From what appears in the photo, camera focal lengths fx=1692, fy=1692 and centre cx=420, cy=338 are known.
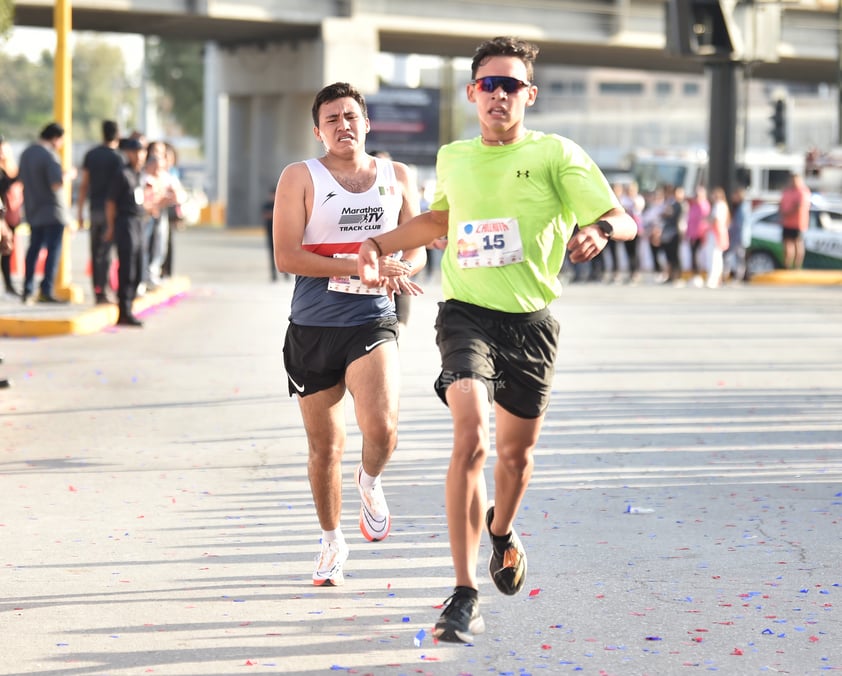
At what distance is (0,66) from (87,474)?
146 meters

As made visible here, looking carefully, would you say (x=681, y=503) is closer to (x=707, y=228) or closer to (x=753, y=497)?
(x=753, y=497)

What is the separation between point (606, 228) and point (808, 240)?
29270mm

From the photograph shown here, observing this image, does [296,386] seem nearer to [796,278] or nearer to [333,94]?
[333,94]

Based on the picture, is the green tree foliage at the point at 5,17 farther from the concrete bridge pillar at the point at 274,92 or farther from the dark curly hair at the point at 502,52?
the dark curly hair at the point at 502,52

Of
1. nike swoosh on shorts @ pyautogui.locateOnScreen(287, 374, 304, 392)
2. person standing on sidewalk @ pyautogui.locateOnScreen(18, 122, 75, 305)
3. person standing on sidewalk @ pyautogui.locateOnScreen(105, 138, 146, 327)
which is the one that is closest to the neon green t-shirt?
nike swoosh on shorts @ pyautogui.locateOnScreen(287, 374, 304, 392)

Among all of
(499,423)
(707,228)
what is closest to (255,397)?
(499,423)

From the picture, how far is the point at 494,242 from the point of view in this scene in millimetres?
5633

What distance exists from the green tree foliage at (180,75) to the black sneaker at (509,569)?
77363 millimetres

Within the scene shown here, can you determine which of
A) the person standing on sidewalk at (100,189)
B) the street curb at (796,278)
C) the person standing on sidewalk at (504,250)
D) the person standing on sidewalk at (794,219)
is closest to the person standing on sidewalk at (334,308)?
the person standing on sidewalk at (504,250)

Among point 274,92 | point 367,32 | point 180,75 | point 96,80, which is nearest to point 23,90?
point 96,80

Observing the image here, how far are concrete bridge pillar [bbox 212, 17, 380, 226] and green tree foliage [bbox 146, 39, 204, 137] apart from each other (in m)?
21.5

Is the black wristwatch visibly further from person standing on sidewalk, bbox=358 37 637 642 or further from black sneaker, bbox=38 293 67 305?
black sneaker, bbox=38 293 67 305

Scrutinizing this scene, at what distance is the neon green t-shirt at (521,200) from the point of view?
565cm

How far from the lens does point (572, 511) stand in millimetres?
7785
